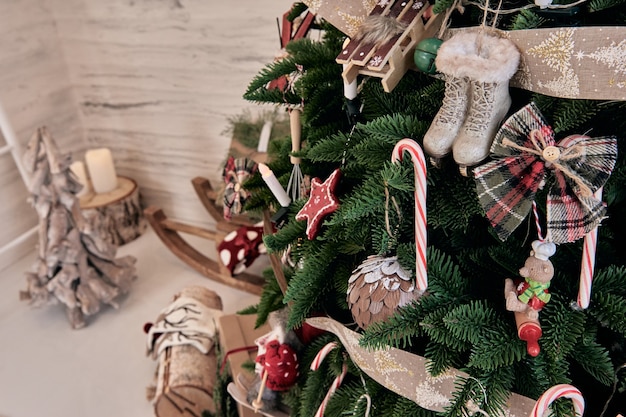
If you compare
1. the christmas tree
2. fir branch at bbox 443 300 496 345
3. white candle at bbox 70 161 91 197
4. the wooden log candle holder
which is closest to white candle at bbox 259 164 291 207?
the christmas tree

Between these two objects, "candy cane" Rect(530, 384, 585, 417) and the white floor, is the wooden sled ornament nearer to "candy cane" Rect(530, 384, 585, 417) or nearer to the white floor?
the white floor

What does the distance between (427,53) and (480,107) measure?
0.24 feet

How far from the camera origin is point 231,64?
56.2 inches

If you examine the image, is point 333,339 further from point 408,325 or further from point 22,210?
point 22,210

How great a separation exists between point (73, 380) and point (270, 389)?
726 millimetres

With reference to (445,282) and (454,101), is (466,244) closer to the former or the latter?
(445,282)

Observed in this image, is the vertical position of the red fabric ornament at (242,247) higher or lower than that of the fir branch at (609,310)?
lower

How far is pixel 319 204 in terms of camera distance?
57 centimetres

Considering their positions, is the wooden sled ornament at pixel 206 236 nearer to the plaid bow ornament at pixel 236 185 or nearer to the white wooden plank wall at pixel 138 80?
the white wooden plank wall at pixel 138 80

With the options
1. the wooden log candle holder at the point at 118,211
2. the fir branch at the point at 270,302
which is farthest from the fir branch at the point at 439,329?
the wooden log candle holder at the point at 118,211

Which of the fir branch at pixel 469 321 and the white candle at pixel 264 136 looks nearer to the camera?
the fir branch at pixel 469 321

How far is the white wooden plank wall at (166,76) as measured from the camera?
1387 mm

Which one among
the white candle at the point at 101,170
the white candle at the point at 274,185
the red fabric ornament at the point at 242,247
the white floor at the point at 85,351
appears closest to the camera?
the white candle at the point at 274,185

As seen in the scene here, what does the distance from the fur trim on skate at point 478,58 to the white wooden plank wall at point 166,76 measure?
978 millimetres
